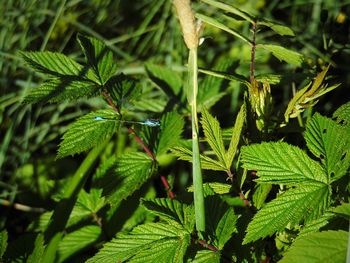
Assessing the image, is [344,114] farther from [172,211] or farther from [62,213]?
[62,213]

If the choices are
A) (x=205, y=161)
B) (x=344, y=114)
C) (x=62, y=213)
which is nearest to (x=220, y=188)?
(x=205, y=161)

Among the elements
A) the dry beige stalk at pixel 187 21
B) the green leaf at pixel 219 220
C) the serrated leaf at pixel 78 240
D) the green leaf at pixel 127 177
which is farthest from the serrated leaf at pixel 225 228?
the serrated leaf at pixel 78 240

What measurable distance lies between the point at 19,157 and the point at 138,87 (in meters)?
→ 0.87

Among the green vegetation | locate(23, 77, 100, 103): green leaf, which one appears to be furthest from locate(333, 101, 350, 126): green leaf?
locate(23, 77, 100, 103): green leaf

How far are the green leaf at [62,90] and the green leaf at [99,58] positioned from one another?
0.11 feet

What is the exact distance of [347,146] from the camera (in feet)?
2.81

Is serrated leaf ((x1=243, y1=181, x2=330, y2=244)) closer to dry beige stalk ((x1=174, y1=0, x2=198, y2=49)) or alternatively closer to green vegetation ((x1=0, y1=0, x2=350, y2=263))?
green vegetation ((x1=0, y1=0, x2=350, y2=263))

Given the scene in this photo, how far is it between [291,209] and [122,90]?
53 cm

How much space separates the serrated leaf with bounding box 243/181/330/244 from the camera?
2.63ft

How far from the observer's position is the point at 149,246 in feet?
2.77

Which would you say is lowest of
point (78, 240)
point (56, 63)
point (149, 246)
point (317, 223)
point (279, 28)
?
point (78, 240)

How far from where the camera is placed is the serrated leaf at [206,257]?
819 mm

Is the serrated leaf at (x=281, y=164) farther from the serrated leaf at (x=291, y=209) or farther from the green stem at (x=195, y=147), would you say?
the green stem at (x=195, y=147)

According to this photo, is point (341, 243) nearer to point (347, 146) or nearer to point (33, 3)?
point (347, 146)
